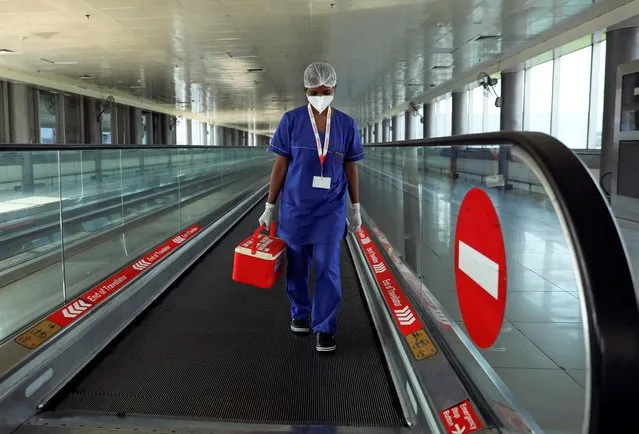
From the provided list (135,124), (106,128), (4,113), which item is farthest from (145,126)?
(4,113)

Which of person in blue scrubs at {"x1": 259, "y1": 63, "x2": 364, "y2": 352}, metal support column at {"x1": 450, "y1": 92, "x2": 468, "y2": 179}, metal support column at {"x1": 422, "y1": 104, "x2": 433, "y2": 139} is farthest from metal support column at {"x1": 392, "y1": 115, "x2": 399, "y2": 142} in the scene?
person in blue scrubs at {"x1": 259, "y1": 63, "x2": 364, "y2": 352}

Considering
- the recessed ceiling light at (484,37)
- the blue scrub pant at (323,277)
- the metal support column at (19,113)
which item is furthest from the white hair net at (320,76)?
the metal support column at (19,113)

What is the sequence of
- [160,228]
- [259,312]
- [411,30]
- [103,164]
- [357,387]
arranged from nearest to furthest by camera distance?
[357,387] → [259,312] → [103,164] → [160,228] → [411,30]

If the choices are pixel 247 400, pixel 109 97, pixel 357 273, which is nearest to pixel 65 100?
pixel 109 97

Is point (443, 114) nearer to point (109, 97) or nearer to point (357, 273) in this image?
point (109, 97)

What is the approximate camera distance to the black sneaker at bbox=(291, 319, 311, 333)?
3.89 metres

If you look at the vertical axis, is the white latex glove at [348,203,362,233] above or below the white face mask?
below

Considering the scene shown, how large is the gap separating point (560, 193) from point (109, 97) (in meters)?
30.0

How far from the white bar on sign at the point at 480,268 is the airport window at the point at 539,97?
17812mm

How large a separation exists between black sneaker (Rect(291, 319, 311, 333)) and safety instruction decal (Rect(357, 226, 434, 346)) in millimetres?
619

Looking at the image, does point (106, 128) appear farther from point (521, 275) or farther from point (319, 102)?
point (521, 275)

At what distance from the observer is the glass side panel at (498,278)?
2156mm

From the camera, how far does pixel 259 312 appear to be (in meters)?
4.45

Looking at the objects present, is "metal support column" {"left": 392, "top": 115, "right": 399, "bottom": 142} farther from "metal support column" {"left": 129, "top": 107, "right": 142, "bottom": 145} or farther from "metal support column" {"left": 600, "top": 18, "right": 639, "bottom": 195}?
"metal support column" {"left": 600, "top": 18, "right": 639, "bottom": 195}
